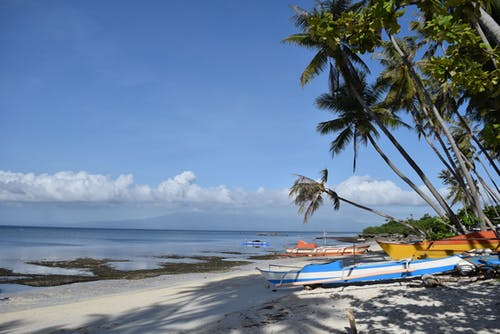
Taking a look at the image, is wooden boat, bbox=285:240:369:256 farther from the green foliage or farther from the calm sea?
the calm sea

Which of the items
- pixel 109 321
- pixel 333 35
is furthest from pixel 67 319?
pixel 333 35

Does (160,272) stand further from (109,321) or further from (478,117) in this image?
(478,117)

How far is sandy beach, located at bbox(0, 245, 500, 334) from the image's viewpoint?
6.56m

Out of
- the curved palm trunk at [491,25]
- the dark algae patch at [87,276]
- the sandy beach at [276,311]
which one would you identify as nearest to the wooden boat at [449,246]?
the sandy beach at [276,311]

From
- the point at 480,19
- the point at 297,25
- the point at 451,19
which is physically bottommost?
the point at 451,19

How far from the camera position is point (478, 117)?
60.3 ft

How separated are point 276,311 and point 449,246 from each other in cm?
716

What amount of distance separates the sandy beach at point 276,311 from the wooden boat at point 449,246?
7.74ft

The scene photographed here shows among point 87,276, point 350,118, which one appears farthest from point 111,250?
point 350,118

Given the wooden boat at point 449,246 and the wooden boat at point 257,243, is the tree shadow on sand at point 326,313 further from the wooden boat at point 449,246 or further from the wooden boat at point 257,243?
the wooden boat at point 257,243

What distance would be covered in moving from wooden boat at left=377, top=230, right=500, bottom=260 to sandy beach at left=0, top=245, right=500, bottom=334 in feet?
7.74

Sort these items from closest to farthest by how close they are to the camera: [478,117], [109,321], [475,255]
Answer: [109,321] < [475,255] < [478,117]

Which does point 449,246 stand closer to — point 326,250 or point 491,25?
point 491,25

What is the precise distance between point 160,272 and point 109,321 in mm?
11927
